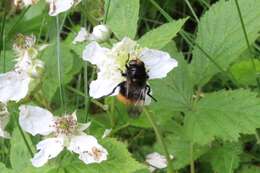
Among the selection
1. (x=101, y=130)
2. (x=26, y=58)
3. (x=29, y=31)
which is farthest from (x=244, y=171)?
(x=29, y=31)

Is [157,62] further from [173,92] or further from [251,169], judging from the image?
[251,169]

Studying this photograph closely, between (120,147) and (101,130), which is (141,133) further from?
(120,147)

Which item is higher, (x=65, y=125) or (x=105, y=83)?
(x=105, y=83)

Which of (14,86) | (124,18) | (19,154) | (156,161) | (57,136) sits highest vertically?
(124,18)

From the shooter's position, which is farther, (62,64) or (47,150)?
(62,64)

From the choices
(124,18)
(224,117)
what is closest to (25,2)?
(124,18)

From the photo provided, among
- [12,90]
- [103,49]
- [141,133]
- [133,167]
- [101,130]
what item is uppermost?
[103,49]

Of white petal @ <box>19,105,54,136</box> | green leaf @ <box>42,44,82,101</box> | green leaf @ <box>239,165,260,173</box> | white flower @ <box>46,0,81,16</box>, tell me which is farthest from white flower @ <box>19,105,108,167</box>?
green leaf @ <box>239,165,260,173</box>
